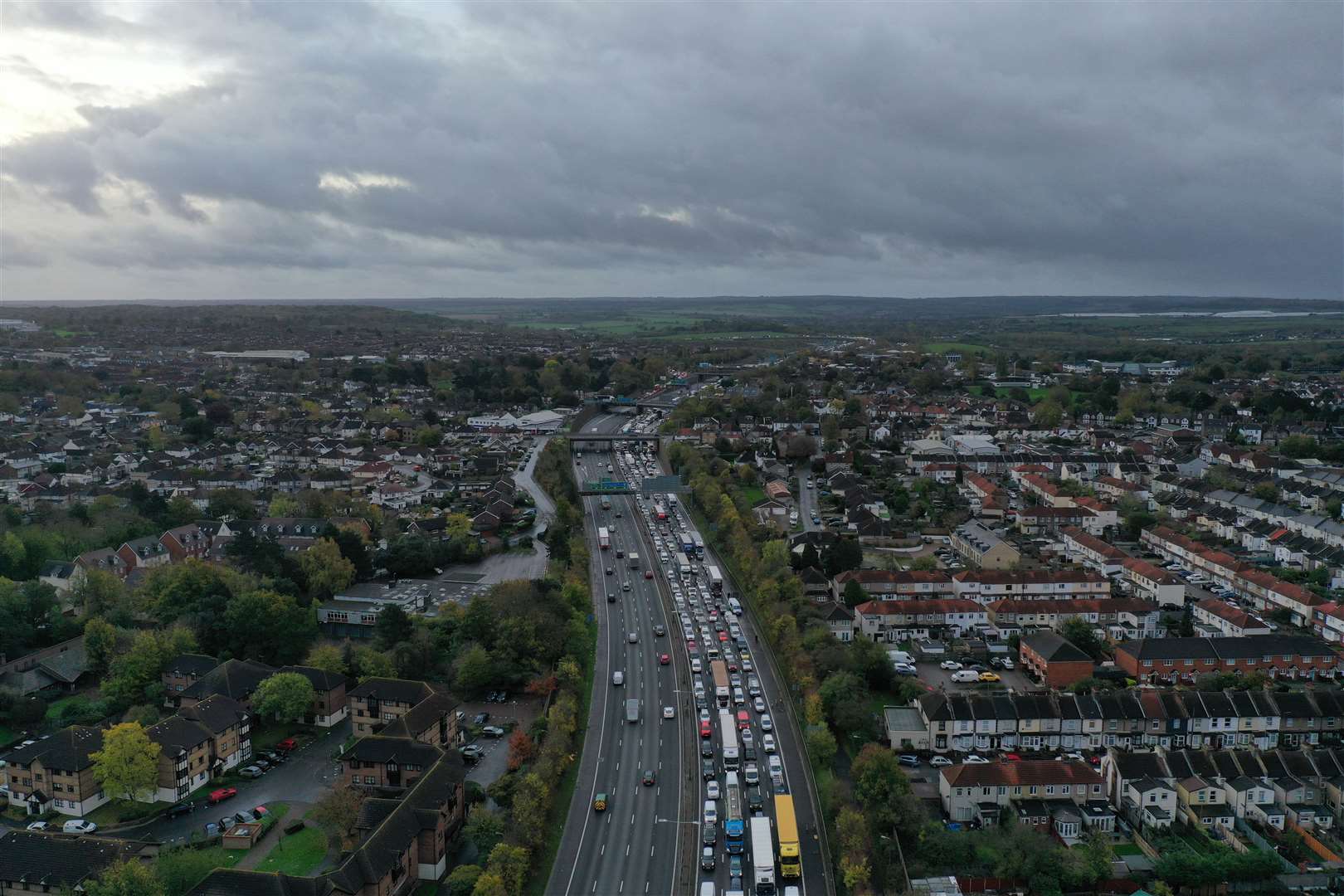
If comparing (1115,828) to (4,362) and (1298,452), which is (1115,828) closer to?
(1298,452)

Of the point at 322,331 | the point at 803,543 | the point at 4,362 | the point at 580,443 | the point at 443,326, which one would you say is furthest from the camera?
the point at 443,326

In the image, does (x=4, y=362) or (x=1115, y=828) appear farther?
(x=4, y=362)

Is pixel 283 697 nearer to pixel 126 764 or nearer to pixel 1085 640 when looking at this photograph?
pixel 126 764

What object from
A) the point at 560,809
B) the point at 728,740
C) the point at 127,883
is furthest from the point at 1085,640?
the point at 127,883

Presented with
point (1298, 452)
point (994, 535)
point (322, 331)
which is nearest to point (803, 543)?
point (994, 535)

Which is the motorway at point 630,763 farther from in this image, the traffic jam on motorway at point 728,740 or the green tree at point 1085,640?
the green tree at point 1085,640

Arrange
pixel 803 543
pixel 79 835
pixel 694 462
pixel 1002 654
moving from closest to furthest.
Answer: pixel 79 835, pixel 1002 654, pixel 803 543, pixel 694 462
